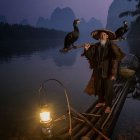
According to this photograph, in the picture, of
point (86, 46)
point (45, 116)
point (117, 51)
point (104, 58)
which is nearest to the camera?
point (45, 116)

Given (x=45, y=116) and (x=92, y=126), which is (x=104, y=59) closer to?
(x=92, y=126)

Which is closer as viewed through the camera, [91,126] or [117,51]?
[91,126]

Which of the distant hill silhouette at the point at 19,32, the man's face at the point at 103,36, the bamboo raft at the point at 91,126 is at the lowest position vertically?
the distant hill silhouette at the point at 19,32

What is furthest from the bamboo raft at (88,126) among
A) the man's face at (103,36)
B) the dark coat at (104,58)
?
the man's face at (103,36)

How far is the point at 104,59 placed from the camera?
23.9 feet

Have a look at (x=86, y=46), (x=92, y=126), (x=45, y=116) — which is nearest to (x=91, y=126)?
(x=92, y=126)

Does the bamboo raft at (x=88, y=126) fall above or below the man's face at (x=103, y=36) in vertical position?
below

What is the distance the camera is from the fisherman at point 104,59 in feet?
23.4

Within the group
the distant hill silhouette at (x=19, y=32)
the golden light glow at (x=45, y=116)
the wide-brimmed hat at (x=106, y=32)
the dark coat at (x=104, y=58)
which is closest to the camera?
the golden light glow at (x=45, y=116)

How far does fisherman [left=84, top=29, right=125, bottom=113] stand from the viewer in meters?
7.13

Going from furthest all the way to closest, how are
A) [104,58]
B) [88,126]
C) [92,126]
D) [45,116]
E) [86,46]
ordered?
[104,58]
[86,46]
[88,126]
[92,126]
[45,116]

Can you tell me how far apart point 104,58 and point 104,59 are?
3 centimetres

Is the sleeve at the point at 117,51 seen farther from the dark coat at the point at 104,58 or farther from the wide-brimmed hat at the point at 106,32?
the wide-brimmed hat at the point at 106,32

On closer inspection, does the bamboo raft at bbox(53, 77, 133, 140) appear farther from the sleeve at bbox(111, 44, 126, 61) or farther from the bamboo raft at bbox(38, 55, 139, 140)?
the sleeve at bbox(111, 44, 126, 61)
